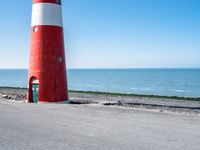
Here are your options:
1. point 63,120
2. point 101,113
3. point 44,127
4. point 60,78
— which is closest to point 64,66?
point 60,78

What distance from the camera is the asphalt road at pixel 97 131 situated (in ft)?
19.7

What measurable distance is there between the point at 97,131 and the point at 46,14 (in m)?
8.25

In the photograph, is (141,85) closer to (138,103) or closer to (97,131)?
(138,103)

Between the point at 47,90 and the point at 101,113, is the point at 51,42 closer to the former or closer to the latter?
the point at 47,90

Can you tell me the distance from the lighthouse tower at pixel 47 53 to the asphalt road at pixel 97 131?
12.9 feet

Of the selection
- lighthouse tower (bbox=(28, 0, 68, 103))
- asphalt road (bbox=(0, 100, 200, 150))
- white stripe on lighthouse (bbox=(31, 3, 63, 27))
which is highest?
white stripe on lighthouse (bbox=(31, 3, 63, 27))

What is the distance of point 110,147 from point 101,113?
15.2 ft

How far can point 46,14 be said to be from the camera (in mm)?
13969

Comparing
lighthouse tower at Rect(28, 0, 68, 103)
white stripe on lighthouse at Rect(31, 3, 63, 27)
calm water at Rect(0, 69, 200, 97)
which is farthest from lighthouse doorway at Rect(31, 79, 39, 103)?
calm water at Rect(0, 69, 200, 97)

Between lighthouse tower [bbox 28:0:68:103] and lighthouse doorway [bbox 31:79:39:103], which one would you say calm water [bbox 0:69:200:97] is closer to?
lighthouse tower [bbox 28:0:68:103]

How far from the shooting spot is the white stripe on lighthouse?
13977 mm

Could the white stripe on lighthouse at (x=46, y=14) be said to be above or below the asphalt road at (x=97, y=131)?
above

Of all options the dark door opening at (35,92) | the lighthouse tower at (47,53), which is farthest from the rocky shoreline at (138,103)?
the dark door opening at (35,92)

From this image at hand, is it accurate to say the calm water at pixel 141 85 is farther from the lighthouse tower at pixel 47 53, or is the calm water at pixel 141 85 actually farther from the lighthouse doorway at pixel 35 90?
the lighthouse doorway at pixel 35 90
